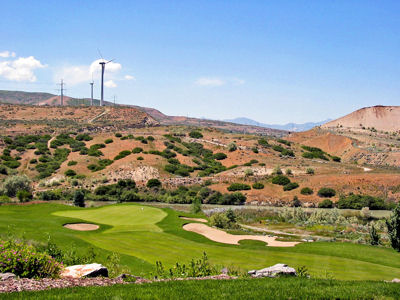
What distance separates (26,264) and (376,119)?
5036 inches

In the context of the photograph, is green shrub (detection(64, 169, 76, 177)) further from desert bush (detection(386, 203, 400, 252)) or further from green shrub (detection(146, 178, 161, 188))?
desert bush (detection(386, 203, 400, 252))

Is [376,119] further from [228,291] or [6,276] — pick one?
[6,276]

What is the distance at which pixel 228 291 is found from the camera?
8.94m

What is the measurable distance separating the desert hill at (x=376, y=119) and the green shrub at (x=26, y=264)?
117 metres

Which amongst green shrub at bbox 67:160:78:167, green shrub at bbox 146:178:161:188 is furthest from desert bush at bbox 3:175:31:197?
green shrub at bbox 67:160:78:167

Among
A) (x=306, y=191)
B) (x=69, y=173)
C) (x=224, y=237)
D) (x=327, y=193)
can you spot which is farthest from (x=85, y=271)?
(x=69, y=173)

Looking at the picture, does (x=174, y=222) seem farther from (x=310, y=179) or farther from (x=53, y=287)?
(x=310, y=179)

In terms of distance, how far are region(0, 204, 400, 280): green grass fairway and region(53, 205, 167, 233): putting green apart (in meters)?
0.09

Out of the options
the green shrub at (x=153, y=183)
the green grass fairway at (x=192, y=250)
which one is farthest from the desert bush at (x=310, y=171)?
the green grass fairway at (x=192, y=250)

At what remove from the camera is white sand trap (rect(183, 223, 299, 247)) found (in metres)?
21.9

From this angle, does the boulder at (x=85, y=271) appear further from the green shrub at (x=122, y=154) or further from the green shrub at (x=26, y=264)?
the green shrub at (x=122, y=154)

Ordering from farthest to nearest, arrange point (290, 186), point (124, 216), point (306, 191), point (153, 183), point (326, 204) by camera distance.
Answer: point (153, 183)
point (290, 186)
point (306, 191)
point (326, 204)
point (124, 216)

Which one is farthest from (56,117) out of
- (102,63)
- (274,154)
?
(274,154)

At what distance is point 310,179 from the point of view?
5169 centimetres
